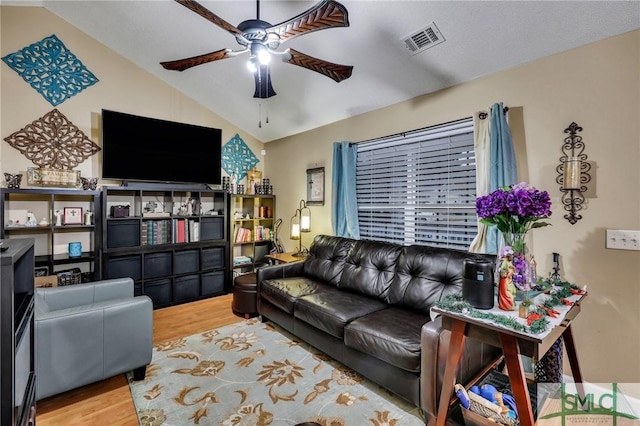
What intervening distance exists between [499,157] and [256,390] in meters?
2.49

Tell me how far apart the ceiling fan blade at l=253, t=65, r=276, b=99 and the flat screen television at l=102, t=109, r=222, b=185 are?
1.93 meters

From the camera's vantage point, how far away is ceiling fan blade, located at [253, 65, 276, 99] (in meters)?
2.19

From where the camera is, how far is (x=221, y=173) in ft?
14.6

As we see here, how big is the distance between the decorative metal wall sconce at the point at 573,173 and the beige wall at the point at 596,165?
0.04m

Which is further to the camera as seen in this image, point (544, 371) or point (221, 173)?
point (221, 173)

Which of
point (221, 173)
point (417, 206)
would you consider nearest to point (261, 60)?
point (417, 206)

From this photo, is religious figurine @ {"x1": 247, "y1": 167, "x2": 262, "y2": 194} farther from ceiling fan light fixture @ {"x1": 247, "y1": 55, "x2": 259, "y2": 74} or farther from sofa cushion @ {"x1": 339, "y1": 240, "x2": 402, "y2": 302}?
ceiling fan light fixture @ {"x1": 247, "y1": 55, "x2": 259, "y2": 74}

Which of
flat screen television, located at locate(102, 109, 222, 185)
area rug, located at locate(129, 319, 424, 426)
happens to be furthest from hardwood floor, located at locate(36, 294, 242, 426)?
flat screen television, located at locate(102, 109, 222, 185)

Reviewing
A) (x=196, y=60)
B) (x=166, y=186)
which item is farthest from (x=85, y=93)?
(x=196, y=60)

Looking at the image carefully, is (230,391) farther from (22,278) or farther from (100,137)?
(100,137)

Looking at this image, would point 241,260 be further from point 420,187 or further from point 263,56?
point 263,56

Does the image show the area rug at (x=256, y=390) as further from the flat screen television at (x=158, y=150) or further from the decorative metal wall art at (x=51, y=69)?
the decorative metal wall art at (x=51, y=69)

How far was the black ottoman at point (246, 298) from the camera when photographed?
3.30 meters

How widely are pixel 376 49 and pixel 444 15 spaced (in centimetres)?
61
